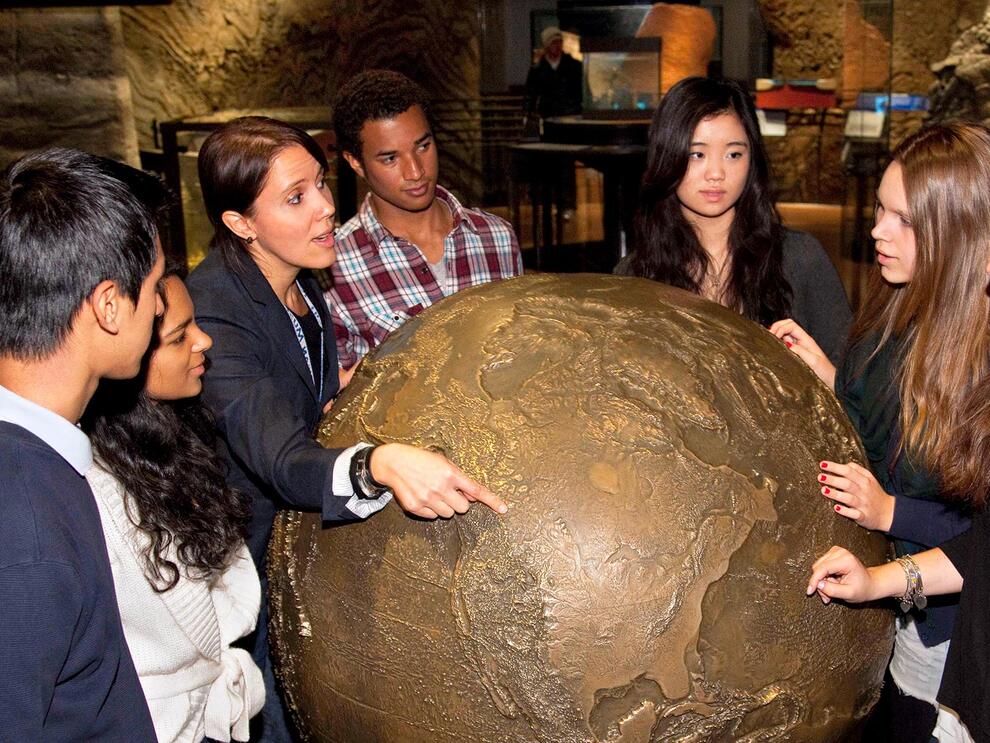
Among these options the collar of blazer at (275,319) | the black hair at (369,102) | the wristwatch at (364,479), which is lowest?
the wristwatch at (364,479)

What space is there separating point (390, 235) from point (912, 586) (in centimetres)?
208

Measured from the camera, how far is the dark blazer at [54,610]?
1.47m

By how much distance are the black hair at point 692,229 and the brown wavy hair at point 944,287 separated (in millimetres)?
725

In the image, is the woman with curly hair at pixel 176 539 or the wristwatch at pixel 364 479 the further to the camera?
the wristwatch at pixel 364 479

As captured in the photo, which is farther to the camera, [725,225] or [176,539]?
[725,225]

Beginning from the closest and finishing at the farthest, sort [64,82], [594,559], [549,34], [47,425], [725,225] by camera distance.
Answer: [47,425] < [594,559] < [725,225] < [64,82] < [549,34]

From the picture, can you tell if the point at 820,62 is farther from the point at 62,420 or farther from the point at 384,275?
the point at 62,420

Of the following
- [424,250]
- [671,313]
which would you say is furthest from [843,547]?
[424,250]

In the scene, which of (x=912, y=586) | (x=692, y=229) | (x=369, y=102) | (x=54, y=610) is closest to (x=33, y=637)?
(x=54, y=610)

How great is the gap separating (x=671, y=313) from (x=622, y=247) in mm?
4049

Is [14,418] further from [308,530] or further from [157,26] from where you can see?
[157,26]

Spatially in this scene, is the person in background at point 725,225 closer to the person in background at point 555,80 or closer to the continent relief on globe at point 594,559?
the continent relief on globe at point 594,559

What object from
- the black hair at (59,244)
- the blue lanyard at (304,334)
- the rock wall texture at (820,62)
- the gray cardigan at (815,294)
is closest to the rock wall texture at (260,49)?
the rock wall texture at (820,62)

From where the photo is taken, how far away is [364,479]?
2.08 m
